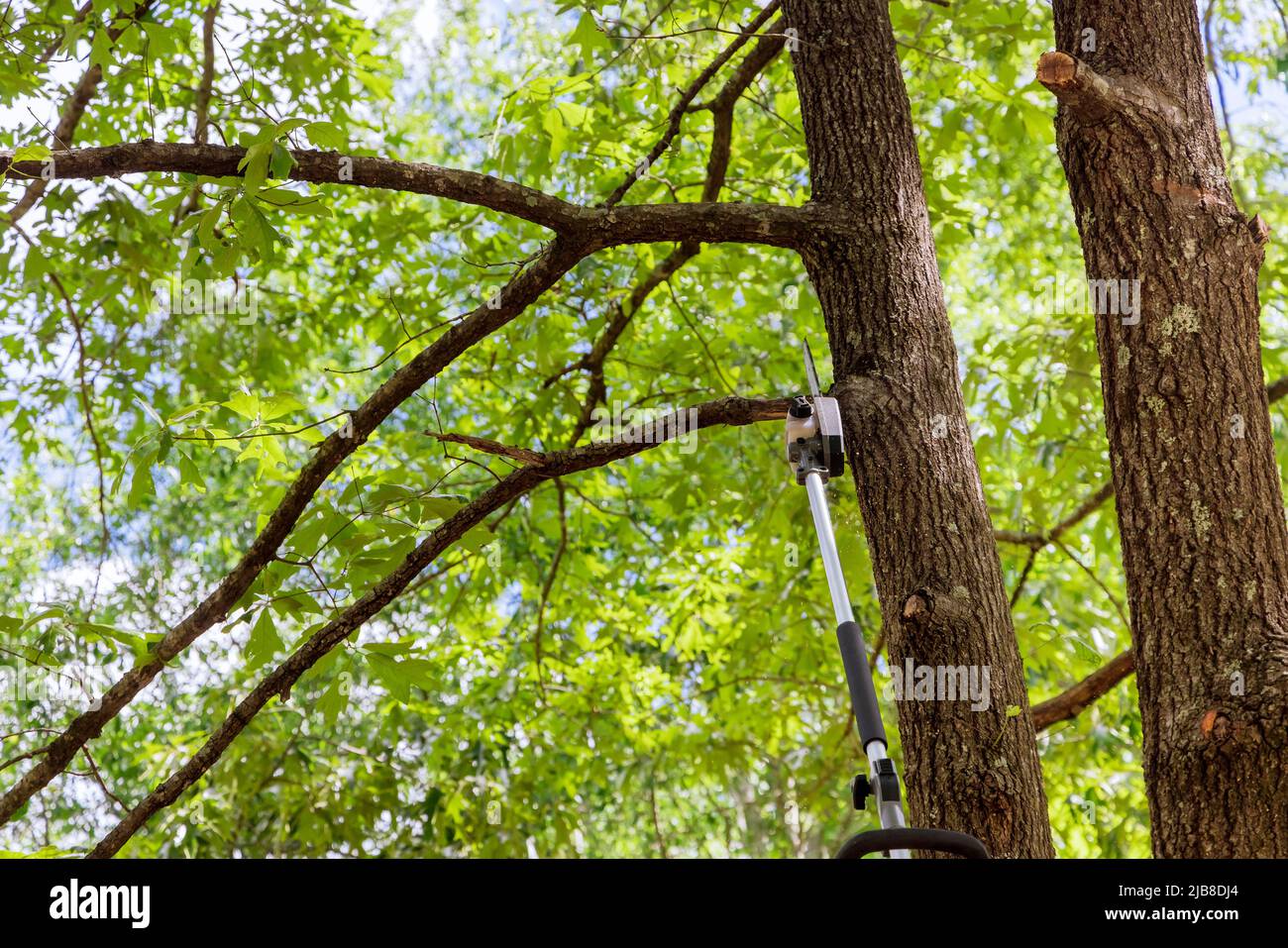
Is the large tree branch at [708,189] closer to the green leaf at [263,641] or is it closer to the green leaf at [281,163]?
the green leaf at [281,163]

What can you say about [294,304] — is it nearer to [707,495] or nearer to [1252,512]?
[707,495]

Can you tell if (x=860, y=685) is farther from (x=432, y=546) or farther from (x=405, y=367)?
(x=405, y=367)

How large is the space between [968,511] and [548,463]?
771mm

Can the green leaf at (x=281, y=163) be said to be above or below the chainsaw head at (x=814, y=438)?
above

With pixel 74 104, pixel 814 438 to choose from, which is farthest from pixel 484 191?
pixel 74 104

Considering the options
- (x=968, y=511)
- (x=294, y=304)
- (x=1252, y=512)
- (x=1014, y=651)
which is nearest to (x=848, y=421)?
(x=968, y=511)

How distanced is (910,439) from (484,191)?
916 millimetres

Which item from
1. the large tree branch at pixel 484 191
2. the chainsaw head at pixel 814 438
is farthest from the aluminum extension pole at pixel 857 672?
the large tree branch at pixel 484 191

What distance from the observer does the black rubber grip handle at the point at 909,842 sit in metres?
1.23

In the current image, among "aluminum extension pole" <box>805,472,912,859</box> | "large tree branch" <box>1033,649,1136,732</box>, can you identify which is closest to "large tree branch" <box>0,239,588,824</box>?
"aluminum extension pole" <box>805,472,912,859</box>

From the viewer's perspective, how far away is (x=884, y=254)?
2242mm

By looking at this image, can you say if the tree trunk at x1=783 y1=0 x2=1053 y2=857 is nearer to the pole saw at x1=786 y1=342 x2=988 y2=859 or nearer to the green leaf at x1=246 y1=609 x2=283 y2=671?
the pole saw at x1=786 y1=342 x2=988 y2=859

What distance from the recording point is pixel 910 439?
6.84ft

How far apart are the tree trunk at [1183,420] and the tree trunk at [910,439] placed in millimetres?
224
